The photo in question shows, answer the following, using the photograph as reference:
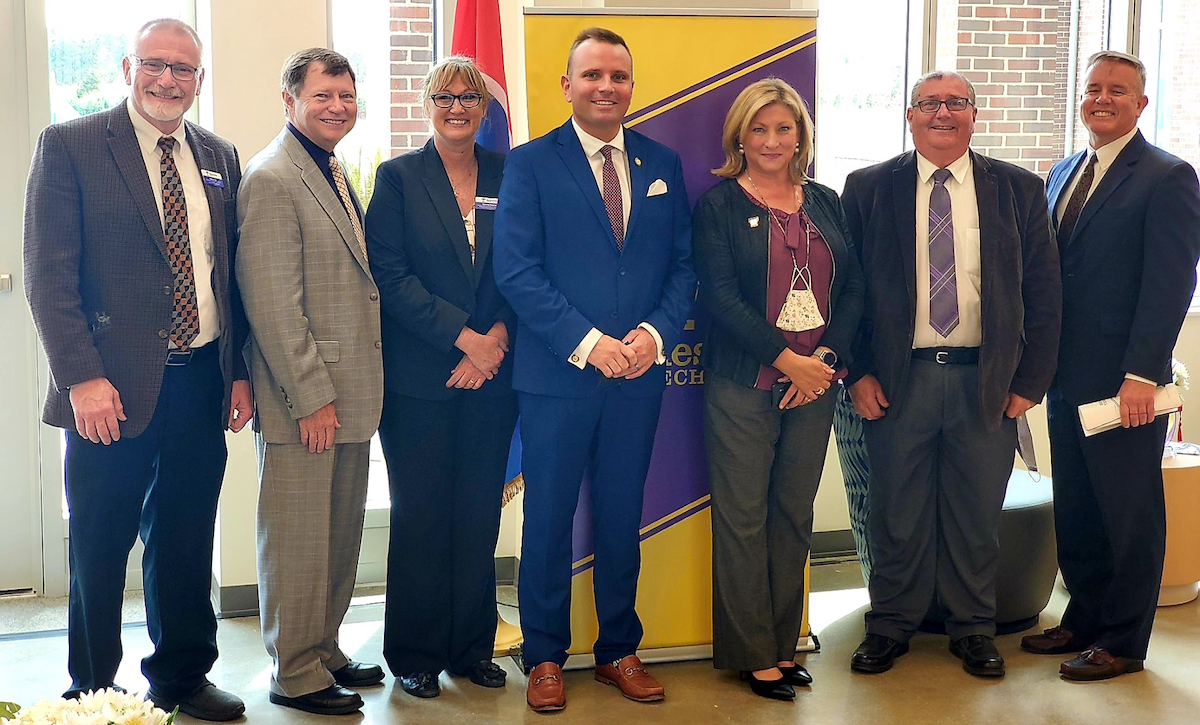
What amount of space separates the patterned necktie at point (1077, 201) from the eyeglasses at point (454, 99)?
1.89m

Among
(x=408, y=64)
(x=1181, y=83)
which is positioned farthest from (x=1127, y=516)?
(x=1181, y=83)

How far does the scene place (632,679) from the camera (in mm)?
3326

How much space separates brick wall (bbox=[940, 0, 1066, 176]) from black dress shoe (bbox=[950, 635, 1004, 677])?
7.69 ft

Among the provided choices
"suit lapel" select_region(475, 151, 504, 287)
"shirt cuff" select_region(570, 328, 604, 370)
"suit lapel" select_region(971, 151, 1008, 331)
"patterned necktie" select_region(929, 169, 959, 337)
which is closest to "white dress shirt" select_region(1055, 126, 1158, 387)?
"suit lapel" select_region(971, 151, 1008, 331)

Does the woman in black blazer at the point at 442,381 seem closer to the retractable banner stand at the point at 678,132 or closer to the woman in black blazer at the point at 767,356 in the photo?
the retractable banner stand at the point at 678,132

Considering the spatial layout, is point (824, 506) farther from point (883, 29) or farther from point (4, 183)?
point (4, 183)

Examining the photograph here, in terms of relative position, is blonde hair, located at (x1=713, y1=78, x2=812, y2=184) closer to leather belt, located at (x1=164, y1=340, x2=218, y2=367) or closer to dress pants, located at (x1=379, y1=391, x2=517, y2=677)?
dress pants, located at (x1=379, y1=391, x2=517, y2=677)

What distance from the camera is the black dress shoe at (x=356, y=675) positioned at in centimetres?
338

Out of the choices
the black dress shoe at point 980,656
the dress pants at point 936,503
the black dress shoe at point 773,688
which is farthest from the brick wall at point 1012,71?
the black dress shoe at point 773,688

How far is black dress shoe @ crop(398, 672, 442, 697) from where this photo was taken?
329 cm

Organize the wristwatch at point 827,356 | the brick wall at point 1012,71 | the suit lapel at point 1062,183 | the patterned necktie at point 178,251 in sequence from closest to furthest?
the patterned necktie at point 178,251
the wristwatch at point 827,356
the suit lapel at point 1062,183
the brick wall at point 1012,71

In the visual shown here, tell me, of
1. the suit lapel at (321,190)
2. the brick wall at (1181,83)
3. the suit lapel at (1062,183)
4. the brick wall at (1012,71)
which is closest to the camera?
the suit lapel at (321,190)

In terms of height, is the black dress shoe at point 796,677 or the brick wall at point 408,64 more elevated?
the brick wall at point 408,64

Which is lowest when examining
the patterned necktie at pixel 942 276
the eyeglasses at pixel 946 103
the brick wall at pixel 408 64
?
the patterned necktie at pixel 942 276
